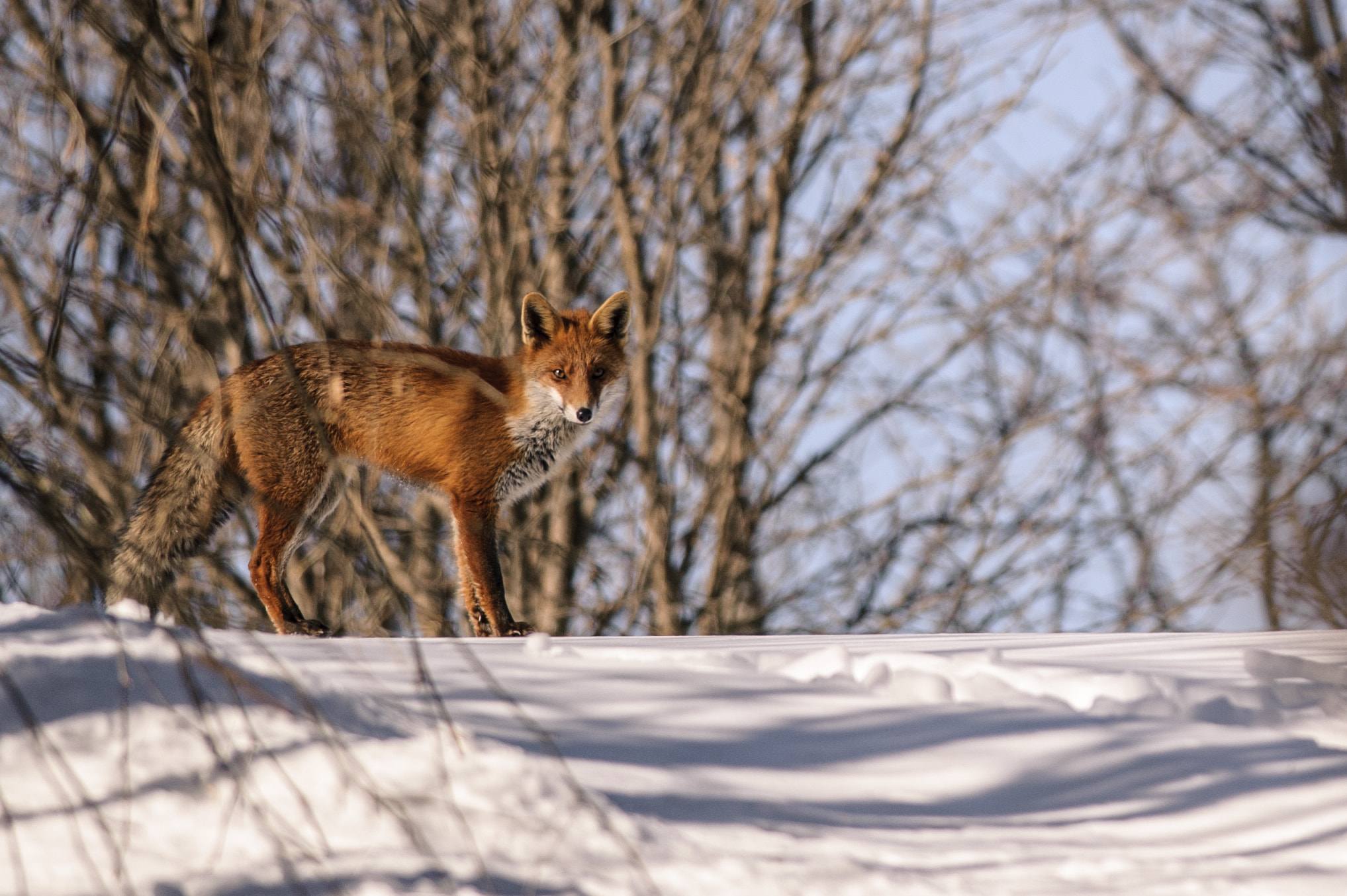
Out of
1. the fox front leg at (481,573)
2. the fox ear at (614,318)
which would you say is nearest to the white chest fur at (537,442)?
the fox front leg at (481,573)

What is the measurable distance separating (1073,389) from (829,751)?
856cm

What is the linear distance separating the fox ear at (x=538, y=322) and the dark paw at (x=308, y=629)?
1.54 m

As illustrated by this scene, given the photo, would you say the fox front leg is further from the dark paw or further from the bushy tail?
the bushy tail

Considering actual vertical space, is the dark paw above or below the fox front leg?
below

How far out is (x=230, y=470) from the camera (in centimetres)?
446

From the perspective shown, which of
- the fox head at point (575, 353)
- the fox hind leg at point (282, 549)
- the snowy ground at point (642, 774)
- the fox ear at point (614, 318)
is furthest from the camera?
the fox ear at point (614, 318)

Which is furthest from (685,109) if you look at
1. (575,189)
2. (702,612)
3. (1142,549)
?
(1142,549)

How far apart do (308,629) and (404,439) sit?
3.12 feet

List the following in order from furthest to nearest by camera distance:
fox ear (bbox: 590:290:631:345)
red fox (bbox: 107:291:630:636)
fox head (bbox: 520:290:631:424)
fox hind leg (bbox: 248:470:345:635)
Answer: fox ear (bbox: 590:290:631:345), fox head (bbox: 520:290:631:424), red fox (bbox: 107:291:630:636), fox hind leg (bbox: 248:470:345:635)

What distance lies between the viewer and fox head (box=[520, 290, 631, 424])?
4965 mm

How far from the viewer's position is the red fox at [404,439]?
4465 mm

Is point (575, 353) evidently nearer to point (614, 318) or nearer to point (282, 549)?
point (614, 318)

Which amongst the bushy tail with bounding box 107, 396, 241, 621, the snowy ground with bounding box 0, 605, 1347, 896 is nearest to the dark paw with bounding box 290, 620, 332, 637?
the bushy tail with bounding box 107, 396, 241, 621

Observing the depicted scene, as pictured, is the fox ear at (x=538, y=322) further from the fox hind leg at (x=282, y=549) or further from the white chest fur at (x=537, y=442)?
the fox hind leg at (x=282, y=549)
